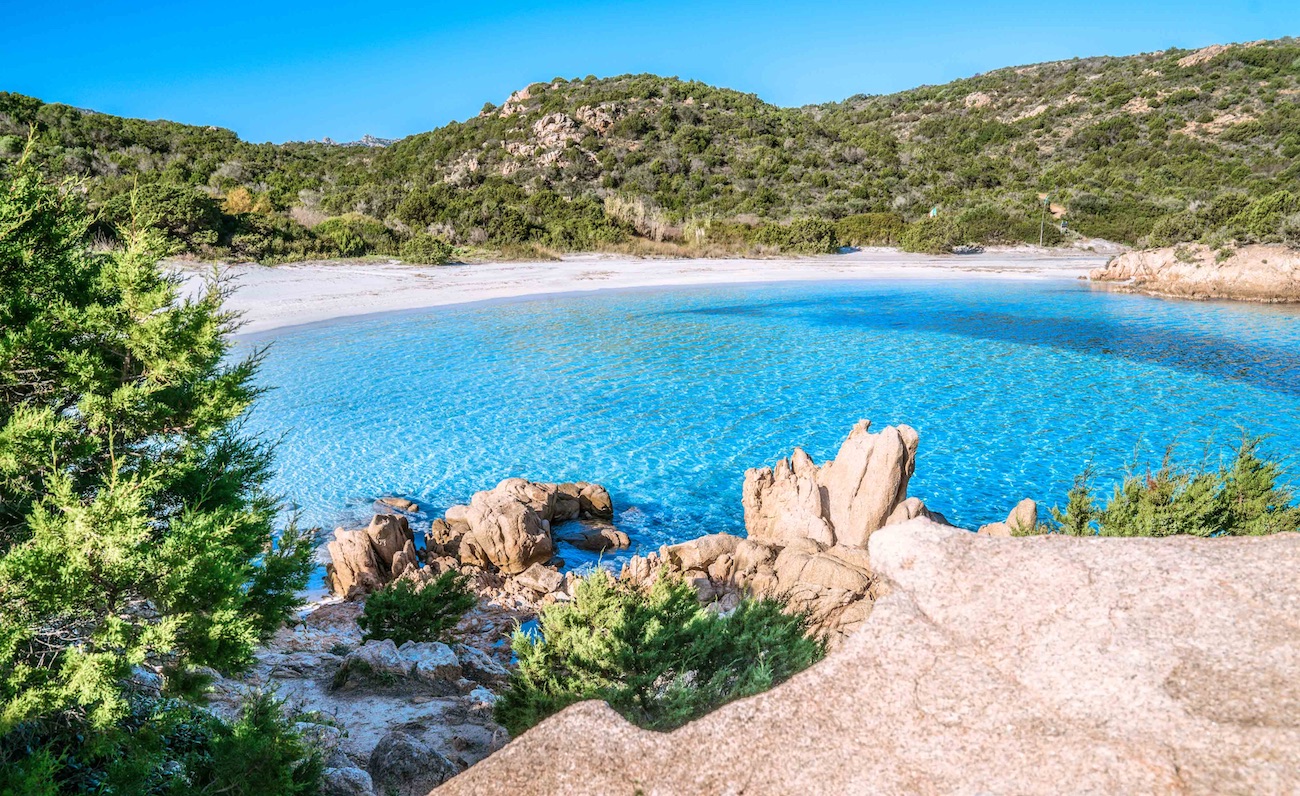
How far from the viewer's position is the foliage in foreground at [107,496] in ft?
10.1

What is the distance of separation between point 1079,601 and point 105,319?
4786mm

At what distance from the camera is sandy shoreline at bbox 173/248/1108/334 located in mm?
22781

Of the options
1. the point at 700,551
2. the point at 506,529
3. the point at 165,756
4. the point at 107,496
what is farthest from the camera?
the point at 506,529

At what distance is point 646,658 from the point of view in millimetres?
4512

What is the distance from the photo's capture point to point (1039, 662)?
2.59 m

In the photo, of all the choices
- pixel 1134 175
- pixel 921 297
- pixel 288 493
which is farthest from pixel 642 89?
pixel 288 493

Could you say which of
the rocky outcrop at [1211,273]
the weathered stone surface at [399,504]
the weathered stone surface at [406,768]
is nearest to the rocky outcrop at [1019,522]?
the weathered stone surface at [406,768]

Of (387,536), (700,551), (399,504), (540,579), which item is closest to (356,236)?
(399,504)

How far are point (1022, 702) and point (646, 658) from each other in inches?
96.8

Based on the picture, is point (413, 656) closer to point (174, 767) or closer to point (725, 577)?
point (174, 767)

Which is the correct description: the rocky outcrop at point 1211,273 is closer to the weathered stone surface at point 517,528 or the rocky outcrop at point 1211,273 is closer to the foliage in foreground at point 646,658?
the weathered stone surface at point 517,528

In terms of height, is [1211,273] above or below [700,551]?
above

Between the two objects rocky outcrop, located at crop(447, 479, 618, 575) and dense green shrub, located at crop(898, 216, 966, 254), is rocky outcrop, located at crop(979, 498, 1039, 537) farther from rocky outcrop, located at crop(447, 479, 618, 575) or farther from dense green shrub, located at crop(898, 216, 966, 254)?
dense green shrub, located at crop(898, 216, 966, 254)

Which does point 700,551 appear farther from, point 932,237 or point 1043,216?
point 1043,216
